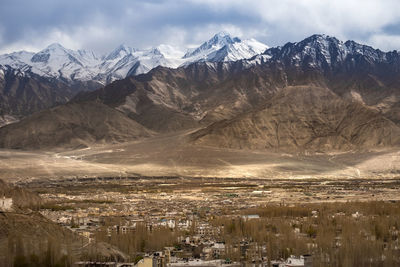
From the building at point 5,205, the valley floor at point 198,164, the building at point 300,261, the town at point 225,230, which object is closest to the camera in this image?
the building at point 5,205

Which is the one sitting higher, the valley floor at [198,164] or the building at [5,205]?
the valley floor at [198,164]

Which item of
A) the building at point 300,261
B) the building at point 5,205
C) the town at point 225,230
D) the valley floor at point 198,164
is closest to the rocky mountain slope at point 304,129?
the valley floor at point 198,164

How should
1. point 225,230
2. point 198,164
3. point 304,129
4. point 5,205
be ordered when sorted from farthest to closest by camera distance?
point 304,129
point 198,164
point 225,230
point 5,205

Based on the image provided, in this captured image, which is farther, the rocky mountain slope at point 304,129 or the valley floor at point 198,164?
the rocky mountain slope at point 304,129

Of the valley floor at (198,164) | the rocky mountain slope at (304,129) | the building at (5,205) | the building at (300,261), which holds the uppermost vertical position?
the rocky mountain slope at (304,129)

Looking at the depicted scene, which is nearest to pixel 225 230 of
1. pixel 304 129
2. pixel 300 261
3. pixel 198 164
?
pixel 300 261

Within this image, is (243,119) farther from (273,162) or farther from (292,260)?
(292,260)

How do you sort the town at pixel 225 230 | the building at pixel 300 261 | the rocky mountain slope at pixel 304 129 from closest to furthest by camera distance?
the building at pixel 300 261 → the town at pixel 225 230 → the rocky mountain slope at pixel 304 129

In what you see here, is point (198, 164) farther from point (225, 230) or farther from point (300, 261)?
point (300, 261)

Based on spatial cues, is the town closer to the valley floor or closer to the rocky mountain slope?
the valley floor

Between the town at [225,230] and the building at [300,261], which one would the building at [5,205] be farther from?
the building at [300,261]

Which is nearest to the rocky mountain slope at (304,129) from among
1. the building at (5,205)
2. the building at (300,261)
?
the building at (300,261)

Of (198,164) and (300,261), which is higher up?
(198,164)
